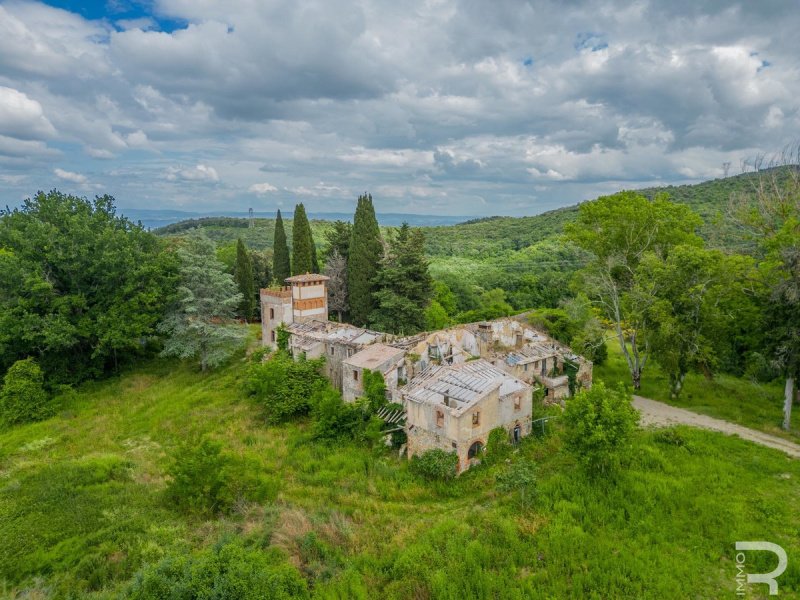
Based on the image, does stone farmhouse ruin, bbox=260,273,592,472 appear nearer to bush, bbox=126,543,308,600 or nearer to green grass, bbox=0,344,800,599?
green grass, bbox=0,344,800,599

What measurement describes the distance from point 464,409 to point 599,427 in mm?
5116

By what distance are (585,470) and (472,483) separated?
4.26 m

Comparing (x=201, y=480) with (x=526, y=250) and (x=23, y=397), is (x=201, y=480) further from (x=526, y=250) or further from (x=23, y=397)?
(x=526, y=250)

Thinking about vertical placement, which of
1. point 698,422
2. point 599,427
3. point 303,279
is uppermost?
point 303,279

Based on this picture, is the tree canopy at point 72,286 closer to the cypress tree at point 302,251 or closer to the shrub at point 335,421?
the cypress tree at point 302,251

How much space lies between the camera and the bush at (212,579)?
33.7ft

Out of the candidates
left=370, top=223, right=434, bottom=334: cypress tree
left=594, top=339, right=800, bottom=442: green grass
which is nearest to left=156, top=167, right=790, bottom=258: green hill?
left=370, top=223, right=434, bottom=334: cypress tree

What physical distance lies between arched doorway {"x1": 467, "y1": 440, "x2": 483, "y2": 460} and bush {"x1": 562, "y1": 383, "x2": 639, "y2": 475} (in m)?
3.85

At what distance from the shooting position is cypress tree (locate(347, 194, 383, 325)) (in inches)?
1436

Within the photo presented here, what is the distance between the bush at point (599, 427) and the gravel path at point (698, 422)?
21.6ft

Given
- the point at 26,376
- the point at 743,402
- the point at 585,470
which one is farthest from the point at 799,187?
the point at 26,376

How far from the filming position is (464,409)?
61.2ft

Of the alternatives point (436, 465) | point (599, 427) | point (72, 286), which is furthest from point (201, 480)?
point (72, 286)

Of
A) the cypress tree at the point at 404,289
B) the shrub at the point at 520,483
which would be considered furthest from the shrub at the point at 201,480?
the cypress tree at the point at 404,289
